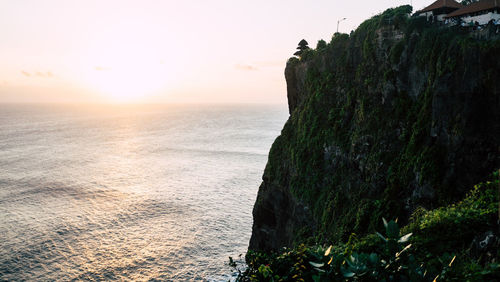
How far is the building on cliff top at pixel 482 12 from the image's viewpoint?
28906 millimetres

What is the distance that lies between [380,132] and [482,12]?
42.7ft

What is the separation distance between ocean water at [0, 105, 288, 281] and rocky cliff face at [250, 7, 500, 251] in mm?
13099

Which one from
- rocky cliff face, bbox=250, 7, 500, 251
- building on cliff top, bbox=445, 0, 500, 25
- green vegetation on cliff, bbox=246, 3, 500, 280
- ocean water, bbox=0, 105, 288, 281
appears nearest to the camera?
green vegetation on cliff, bbox=246, 3, 500, 280

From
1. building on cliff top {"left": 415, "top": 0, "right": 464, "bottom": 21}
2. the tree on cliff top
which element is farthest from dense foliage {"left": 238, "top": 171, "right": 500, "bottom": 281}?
the tree on cliff top

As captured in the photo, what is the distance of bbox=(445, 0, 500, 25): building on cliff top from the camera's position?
28.9m

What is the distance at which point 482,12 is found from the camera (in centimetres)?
2948

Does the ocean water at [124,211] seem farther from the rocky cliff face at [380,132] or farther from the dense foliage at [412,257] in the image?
the dense foliage at [412,257]

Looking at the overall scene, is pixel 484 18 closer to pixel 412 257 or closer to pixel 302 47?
pixel 302 47

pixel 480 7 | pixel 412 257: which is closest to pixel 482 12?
pixel 480 7

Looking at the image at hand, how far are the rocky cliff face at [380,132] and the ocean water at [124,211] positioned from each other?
43.0 feet

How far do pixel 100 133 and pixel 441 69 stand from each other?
571 feet

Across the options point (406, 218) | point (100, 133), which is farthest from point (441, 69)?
point (100, 133)

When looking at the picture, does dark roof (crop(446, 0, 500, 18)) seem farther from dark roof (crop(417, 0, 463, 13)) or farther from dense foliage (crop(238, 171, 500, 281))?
dense foliage (crop(238, 171, 500, 281))

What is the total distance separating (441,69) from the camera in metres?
26.3
